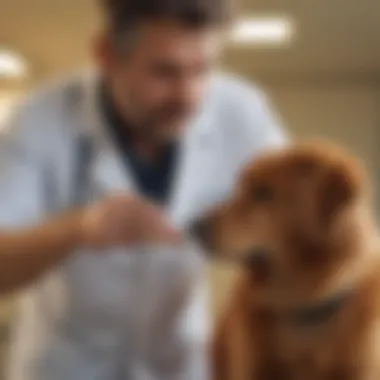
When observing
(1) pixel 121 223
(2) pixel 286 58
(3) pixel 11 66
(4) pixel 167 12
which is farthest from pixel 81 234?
(2) pixel 286 58

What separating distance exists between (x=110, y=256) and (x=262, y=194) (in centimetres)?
12

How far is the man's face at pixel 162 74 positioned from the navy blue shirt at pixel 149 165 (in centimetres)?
1

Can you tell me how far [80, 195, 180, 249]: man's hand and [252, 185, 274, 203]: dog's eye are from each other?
0.31ft

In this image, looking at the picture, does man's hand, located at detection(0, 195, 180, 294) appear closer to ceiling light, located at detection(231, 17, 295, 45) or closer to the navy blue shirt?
the navy blue shirt

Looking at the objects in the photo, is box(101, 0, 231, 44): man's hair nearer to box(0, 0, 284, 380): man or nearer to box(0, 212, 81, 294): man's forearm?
box(0, 0, 284, 380): man

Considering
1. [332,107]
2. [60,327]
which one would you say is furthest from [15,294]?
[332,107]

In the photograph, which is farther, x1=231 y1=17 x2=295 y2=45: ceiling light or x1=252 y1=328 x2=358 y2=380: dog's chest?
x1=231 y1=17 x2=295 y2=45: ceiling light

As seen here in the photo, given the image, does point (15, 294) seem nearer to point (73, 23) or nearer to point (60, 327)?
point (60, 327)

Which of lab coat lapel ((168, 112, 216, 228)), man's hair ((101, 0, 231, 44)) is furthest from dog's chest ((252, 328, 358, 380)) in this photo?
man's hair ((101, 0, 231, 44))

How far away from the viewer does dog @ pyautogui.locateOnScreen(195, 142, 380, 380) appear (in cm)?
62

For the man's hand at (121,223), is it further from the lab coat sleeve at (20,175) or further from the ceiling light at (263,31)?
the ceiling light at (263,31)

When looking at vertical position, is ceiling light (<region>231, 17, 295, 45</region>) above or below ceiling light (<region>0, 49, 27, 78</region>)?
above

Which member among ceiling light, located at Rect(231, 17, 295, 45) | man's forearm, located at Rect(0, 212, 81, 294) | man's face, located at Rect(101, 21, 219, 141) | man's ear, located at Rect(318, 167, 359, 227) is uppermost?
→ ceiling light, located at Rect(231, 17, 295, 45)

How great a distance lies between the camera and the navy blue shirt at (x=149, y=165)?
64cm
